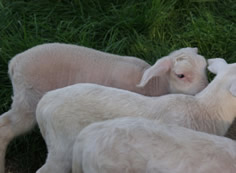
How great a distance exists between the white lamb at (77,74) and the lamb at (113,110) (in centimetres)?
50

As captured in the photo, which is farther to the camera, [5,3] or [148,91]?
[5,3]

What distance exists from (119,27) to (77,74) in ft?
3.80

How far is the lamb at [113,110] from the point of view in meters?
3.03

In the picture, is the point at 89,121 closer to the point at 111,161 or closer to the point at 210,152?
the point at 111,161

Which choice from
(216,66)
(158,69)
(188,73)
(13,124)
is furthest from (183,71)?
(13,124)

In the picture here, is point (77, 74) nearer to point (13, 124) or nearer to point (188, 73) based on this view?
point (13, 124)

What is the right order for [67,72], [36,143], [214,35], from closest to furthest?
[67,72], [36,143], [214,35]

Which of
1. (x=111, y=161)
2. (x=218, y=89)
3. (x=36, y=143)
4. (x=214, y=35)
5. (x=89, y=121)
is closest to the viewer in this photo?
(x=111, y=161)

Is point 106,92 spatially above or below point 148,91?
above

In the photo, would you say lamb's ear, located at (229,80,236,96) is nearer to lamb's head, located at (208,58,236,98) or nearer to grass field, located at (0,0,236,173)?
lamb's head, located at (208,58,236,98)

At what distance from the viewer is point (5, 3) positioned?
5.20 m

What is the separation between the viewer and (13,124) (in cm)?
373

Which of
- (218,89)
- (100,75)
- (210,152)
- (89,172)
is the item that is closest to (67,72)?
(100,75)

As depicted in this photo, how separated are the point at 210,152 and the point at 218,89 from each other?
0.99m
